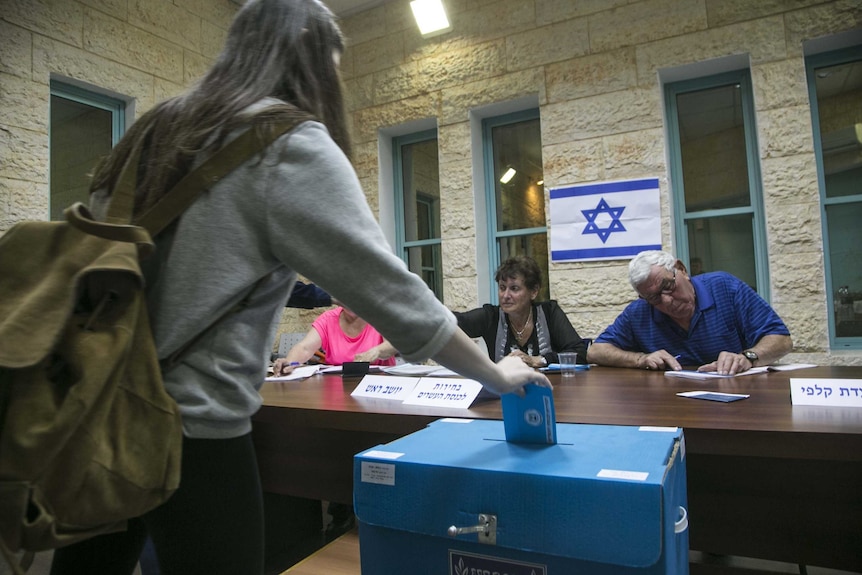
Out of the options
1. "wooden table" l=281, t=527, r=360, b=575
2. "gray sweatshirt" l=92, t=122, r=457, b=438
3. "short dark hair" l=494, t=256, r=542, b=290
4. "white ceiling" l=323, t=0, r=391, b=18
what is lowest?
"wooden table" l=281, t=527, r=360, b=575

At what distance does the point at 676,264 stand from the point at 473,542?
6.65ft

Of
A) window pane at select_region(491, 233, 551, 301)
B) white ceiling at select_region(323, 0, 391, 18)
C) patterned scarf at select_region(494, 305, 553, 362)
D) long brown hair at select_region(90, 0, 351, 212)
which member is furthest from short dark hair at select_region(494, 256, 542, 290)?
white ceiling at select_region(323, 0, 391, 18)

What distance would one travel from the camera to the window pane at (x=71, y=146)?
324 cm

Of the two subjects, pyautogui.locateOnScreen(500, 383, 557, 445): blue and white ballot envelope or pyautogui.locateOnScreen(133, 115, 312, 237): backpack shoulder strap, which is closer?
pyautogui.locateOnScreen(133, 115, 312, 237): backpack shoulder strap

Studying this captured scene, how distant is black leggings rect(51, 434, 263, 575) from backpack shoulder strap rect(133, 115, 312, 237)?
0.27 metres

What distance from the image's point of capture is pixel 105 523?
585 mm

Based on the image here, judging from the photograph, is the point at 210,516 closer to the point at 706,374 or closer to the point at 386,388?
the point at 386,388

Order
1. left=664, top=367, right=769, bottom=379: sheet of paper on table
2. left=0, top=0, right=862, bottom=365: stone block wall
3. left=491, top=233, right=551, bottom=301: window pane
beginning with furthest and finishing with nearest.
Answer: left=491, top=233, right=551, bottom=301: window pane
left=0, top=0, right=862, bottom=365: stone block wall
left=664, top=367, right=769, bottom=379: sheet of paper on table

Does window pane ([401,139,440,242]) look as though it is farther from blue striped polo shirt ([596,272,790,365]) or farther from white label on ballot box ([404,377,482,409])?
white label on ballot box ([404,377,482,409])

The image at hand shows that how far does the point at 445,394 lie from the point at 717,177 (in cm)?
282

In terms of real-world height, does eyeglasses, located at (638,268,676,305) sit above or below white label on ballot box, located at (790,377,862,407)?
above

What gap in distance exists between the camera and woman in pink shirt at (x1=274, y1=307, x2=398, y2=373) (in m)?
3.06

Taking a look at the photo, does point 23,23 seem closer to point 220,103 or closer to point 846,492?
point 220,103

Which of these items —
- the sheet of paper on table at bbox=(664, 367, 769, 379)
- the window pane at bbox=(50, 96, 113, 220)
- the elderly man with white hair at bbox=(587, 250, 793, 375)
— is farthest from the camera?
the window pane at bbox=(50, 96, 113, 220)
